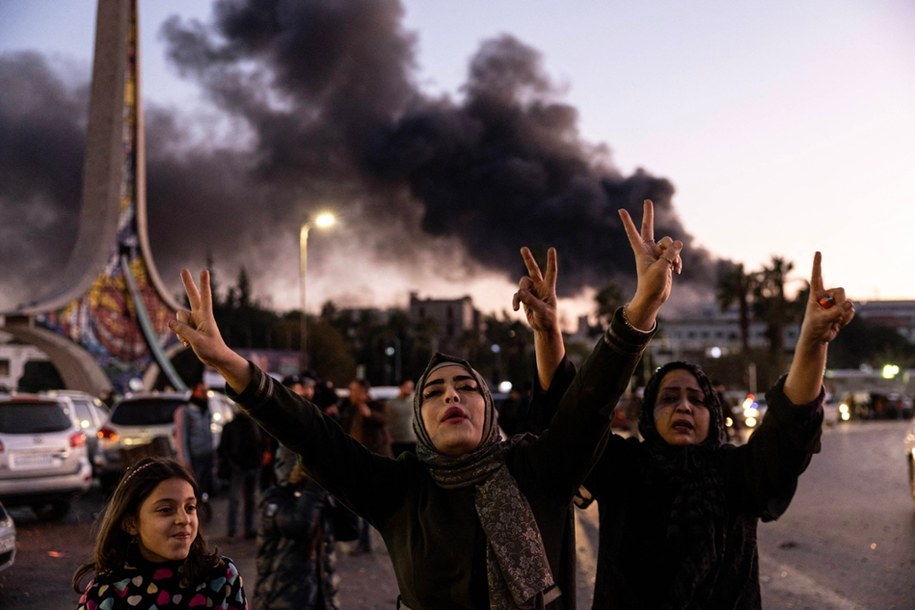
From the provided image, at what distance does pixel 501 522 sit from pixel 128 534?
131 centimetres

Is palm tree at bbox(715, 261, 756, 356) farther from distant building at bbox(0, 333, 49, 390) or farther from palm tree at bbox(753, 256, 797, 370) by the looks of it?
distant building at bbox(0, 333, 49, 390)

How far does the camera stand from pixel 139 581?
9.93ft

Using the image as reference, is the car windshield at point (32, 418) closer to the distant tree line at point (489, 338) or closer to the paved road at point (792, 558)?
the paved road at point (792, 558)

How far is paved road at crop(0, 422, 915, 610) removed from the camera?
300 inches

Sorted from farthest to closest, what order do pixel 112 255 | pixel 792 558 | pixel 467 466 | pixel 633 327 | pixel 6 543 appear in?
1. pixel 112 255
2. pixel 792 558
3. pixel 6 543
4. pixel 467 466
5. pixel 633 327

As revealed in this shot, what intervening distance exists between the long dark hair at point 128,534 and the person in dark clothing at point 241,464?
812cm

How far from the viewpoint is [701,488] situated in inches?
129

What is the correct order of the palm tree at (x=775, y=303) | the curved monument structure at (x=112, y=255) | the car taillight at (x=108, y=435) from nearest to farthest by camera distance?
the car taillight at (x=108, y=435)
the curved monument structure at (x=112, y=255)
the palm tree at (x=775, y=303)

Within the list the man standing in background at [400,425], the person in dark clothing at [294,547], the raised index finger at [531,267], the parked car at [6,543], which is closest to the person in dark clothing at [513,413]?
the man standing in background at [400,425]

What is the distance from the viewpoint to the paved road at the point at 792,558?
25.0ft

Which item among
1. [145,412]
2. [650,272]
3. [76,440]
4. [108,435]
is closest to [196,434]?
[76,440]

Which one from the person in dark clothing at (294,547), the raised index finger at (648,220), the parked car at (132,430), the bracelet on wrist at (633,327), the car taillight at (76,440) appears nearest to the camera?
the bracelet on wrist at (633,327)

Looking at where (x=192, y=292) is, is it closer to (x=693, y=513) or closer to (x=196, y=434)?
(x=693, y=513)

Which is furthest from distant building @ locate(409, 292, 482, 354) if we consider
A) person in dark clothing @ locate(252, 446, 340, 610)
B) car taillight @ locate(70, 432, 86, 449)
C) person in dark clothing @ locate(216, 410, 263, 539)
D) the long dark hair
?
the long dark hair
